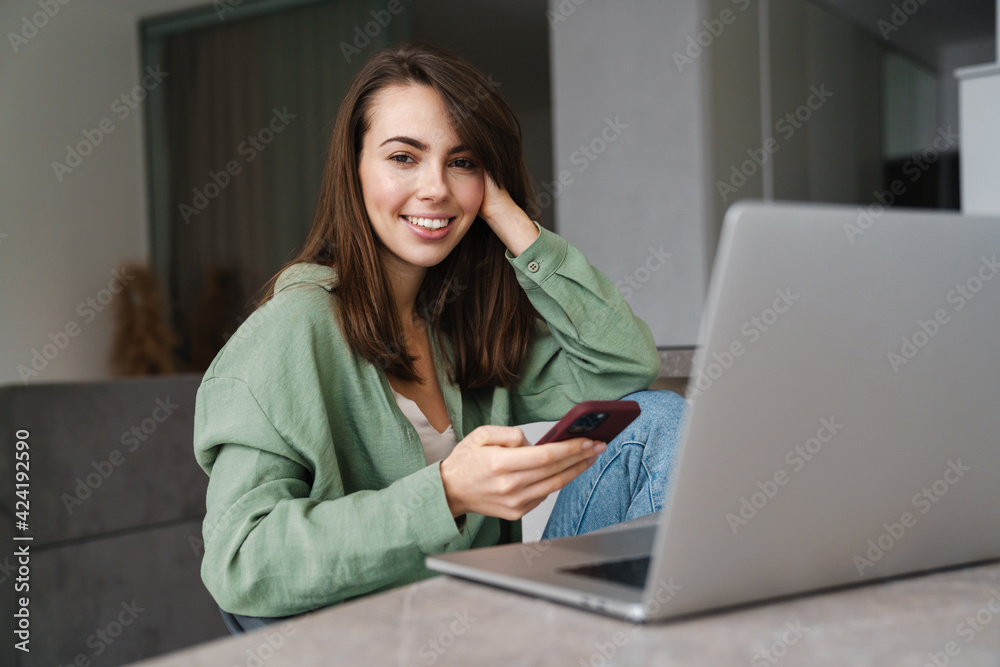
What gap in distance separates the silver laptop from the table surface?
0.05 ft

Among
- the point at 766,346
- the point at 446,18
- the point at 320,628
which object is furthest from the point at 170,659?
the point at 446,18

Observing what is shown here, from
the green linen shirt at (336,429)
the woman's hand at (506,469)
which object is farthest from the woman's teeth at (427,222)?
the woman's hand at (506,469)

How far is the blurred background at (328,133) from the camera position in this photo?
10.4 feet

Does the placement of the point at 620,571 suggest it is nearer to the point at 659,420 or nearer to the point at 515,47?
the point at 659,420

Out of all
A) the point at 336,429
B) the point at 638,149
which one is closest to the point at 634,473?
the point at 336,429

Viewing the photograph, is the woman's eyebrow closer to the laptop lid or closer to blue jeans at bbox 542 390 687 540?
blue jeans at bbox 542 390 687 540

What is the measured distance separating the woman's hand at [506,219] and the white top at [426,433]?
258 millimetres

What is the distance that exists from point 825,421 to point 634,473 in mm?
604

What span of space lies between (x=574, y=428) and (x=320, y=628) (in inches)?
Answer: 10.4

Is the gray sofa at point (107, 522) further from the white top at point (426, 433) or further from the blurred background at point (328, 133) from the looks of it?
the blurred background at point (328, 133)

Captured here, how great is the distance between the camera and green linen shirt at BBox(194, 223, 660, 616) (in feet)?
2.38

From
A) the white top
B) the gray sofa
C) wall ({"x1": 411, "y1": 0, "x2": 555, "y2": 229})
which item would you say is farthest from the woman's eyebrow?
wall ({"x1": 411, "y1": 0, "x2": 555, "y2": 229})

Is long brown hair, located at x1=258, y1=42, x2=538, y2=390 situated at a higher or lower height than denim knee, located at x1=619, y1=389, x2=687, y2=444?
higher

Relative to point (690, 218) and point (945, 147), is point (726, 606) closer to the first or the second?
point (690, 218)
